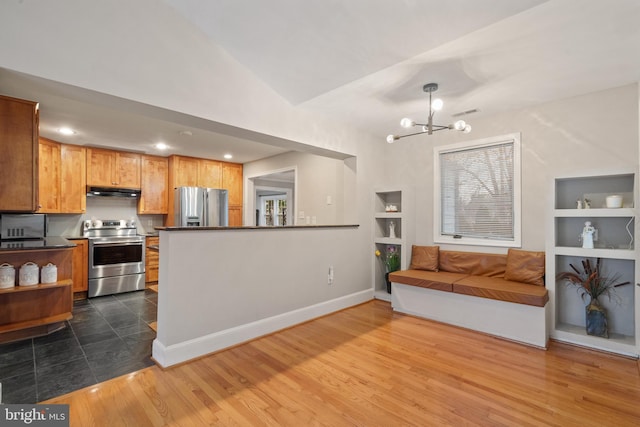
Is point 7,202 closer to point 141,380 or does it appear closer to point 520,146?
point 141,380

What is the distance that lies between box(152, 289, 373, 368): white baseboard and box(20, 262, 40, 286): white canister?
1649mm

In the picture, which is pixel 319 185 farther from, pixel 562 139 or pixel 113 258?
pixel 113 258

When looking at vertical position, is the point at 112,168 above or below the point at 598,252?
above

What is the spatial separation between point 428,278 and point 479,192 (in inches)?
51.3

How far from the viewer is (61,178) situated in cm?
480

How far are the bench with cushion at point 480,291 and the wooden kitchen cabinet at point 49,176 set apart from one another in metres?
5.21

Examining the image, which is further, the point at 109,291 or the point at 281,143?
the point at 109,291

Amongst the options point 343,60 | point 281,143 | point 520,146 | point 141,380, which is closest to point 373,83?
point 343,60

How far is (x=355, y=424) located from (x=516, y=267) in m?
2.58

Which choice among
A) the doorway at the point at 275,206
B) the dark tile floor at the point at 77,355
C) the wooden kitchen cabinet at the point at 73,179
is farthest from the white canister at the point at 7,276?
the doorway at the point at 275,206

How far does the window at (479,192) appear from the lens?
3572 mm

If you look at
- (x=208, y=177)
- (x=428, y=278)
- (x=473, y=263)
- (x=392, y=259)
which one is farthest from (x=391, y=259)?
(x=208, y=177)

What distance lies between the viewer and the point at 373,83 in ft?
9.60

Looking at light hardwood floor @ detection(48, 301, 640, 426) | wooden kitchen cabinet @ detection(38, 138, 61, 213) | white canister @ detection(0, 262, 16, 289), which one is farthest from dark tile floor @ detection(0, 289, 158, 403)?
wooden kitchen cabinet @ detection(38, 138, 61, 213)
